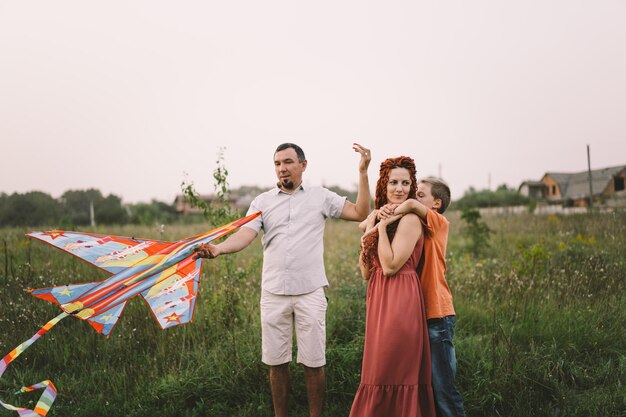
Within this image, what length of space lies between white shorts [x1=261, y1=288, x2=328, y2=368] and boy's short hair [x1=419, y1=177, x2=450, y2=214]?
1234 mm

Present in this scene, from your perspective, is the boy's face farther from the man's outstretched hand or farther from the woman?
the man's outstretched hand

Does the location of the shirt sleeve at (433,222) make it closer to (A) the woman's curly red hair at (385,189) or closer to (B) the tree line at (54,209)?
(A) the woman's curly red hair at (385,189)

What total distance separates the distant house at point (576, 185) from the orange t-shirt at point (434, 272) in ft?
98.8

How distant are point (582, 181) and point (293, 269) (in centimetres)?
4612

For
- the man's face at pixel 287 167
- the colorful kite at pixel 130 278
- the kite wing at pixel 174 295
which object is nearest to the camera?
the colorful kite at pixel 130 278

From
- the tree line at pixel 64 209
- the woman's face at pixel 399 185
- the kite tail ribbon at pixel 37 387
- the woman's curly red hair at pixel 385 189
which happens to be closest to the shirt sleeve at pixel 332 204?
the woman's curly red hair at pixel 385 189

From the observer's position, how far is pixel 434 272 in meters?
2.92

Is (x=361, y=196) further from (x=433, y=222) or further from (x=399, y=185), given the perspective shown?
(x=433, y=222)

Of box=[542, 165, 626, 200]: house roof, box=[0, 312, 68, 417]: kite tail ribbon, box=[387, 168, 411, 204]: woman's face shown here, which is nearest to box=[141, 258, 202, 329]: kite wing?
box=[0, 312, 68, 417]: kite tail ribbon

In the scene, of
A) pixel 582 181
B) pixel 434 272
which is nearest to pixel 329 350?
pixel 434 272

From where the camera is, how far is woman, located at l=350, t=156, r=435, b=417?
273 centimetres

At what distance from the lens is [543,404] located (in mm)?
3775

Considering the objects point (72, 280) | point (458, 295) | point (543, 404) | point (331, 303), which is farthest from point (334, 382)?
point (72, 280)

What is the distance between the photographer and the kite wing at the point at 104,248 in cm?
338
